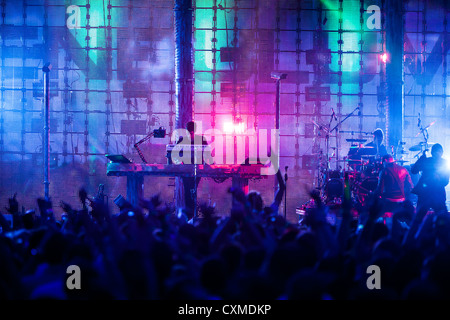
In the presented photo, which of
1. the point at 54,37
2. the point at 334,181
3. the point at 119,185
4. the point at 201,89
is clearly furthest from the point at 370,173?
the point at 54,37

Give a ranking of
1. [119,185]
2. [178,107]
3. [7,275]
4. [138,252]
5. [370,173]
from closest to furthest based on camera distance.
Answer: [7,275], [138,252], [370,173], [178,107], [119,185]

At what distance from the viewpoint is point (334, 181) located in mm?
11391

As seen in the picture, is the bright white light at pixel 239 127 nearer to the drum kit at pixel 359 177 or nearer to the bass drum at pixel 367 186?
the drum kit at pixel 359 177

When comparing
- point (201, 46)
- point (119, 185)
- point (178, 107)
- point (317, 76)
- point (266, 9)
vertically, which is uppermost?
point (266, 9)

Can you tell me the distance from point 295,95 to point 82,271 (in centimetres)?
1360

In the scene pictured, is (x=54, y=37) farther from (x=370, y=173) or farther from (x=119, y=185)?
(x=370, y=173)

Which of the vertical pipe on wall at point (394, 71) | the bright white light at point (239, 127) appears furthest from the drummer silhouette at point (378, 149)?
the bright white light at point (239, 127)

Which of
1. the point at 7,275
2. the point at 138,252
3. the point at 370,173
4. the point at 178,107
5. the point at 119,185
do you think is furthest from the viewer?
the point at 119,185

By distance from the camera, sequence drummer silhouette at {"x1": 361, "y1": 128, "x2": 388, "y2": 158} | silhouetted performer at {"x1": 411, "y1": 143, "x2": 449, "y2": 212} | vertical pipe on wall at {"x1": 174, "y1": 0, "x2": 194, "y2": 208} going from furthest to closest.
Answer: vertical pipe on wall at {"x1": 174, "y1": 0, "x2": 194, "y2": 208}
drummer silhouette at {"x1": 361, "y1": 128, "x2": 388, "y2": 158}
silhouetted performer at {"x1": 411, "y1": 143, "x2": 449, "y2": 212}

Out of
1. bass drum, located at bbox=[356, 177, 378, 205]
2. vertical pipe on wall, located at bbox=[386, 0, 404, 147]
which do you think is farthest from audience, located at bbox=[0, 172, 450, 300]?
vertical pipe on wall, located at bbox=[386, 0, 404, 147]

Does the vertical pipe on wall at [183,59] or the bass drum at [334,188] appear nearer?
the bass drum at [334,188]

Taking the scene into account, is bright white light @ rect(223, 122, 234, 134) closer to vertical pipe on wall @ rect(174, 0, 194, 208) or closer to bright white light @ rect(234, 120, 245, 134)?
bright white light @ rect(234, 120, 245, 134)

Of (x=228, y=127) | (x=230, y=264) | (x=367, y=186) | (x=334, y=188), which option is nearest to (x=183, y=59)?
(x=228, y=127)

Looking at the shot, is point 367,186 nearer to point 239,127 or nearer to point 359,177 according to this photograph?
point 359,177
